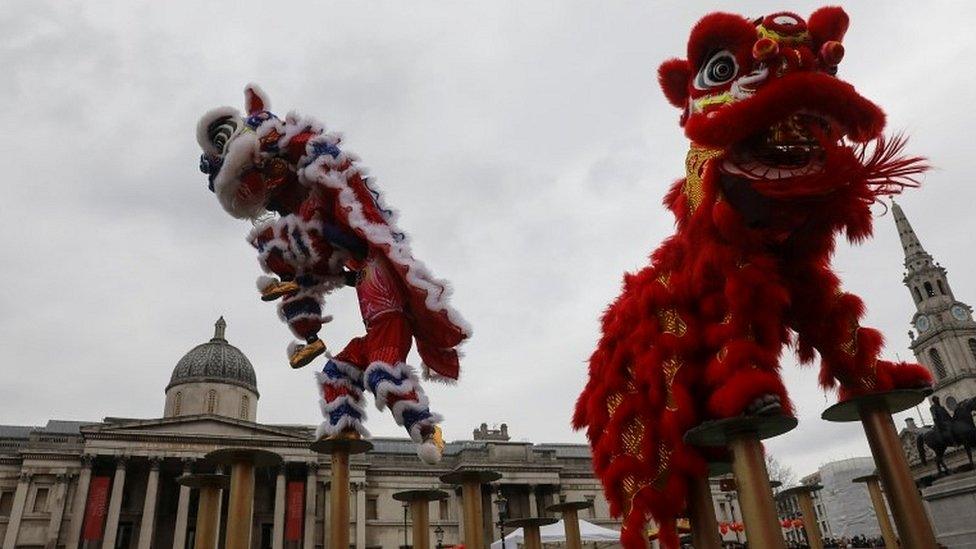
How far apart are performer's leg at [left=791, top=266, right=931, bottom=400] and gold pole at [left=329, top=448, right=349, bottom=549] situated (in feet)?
14.4

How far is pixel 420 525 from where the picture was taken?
8789mm

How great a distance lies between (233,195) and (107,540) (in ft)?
113

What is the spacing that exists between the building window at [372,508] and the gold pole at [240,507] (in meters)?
34.4

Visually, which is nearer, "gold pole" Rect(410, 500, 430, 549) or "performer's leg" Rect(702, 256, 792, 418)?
"performer's leg" Rect(702, 256, 792, 418)

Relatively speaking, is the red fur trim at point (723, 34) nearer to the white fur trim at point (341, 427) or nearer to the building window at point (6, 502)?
the white fur trim at point (341, 427)

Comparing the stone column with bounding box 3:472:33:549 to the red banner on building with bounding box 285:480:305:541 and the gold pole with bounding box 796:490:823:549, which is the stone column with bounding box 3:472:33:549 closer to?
the red banner on building with bounding box 285:480:305:541

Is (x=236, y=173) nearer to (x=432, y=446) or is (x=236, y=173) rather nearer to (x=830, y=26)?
(x=432, y=446)

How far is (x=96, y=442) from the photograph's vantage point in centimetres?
3541

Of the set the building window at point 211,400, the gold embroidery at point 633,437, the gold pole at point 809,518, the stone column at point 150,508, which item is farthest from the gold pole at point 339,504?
the building window at point 211,400

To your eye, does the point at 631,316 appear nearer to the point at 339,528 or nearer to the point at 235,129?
the point at 339,528

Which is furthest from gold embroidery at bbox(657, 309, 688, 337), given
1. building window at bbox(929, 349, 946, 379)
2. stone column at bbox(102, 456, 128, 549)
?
building window at bbox(929, 349, 946, 379)

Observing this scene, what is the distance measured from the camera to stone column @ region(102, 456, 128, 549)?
33375 mm

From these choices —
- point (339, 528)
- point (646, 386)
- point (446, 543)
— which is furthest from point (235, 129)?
point (446, 543)

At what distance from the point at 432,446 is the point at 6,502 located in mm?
39958
